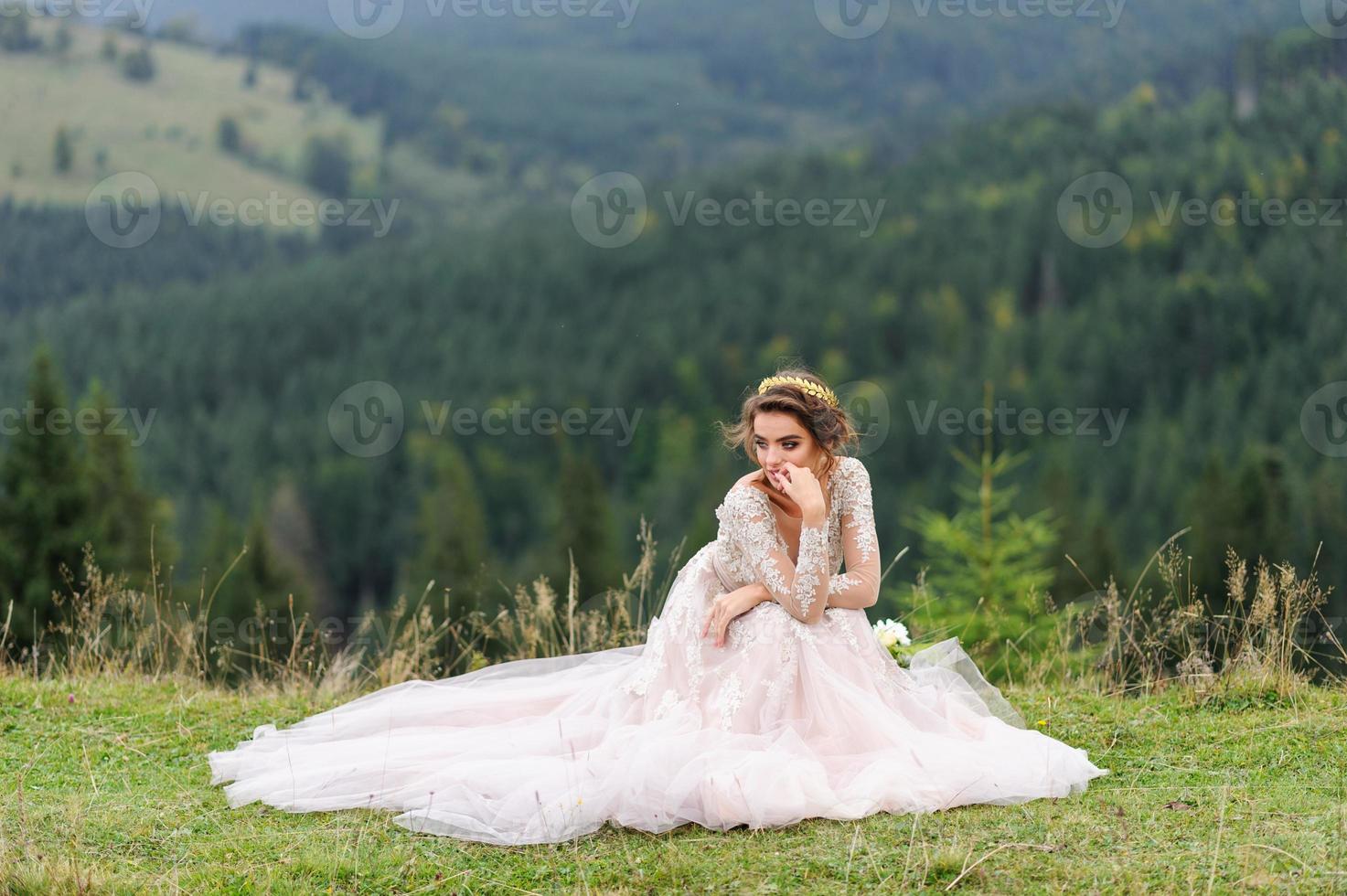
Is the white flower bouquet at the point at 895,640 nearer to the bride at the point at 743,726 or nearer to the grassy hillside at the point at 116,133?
the bride at the point at 743,726

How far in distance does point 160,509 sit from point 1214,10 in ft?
647

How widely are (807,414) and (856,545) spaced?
62 cm

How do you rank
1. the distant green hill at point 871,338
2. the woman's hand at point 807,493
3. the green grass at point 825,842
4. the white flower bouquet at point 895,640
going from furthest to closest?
the distant green hill at point 871,338 < the white flower bouquet at point 895,640 < the woman's hand at point 807,493 < the green grass at point 825,842

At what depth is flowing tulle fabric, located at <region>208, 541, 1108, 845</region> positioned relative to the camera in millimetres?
4742

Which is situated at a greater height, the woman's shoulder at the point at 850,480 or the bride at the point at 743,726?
the woman's shoulder at the point at 850,480

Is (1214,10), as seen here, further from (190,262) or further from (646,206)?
(190,262)

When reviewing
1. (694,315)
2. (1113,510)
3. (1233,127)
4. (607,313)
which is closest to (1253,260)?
(1233,127)

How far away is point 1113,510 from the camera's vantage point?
72.2m

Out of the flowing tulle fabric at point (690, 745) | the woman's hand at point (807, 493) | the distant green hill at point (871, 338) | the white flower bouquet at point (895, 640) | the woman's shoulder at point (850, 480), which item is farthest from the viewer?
the distant green hill at point (871, 338)

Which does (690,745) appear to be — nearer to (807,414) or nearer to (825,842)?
(825,842)

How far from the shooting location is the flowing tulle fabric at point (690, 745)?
4.74 metres

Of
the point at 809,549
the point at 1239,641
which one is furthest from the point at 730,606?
the point at 1239,641

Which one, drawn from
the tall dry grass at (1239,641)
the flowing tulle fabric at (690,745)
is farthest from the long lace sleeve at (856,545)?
the tall dry grass at (1239,641)

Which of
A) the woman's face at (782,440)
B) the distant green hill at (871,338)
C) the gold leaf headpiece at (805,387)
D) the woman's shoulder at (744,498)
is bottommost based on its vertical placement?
the distant green hill at (871,338)
